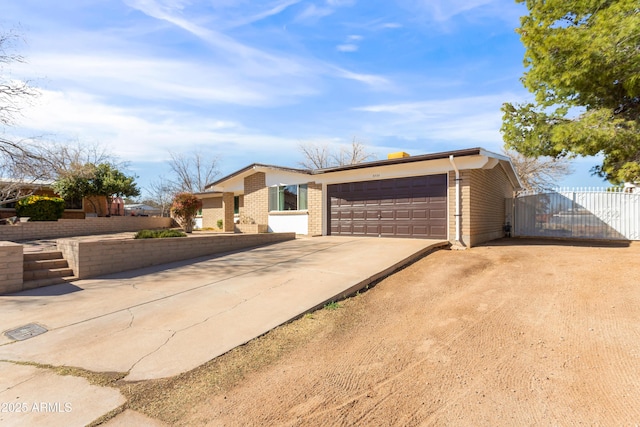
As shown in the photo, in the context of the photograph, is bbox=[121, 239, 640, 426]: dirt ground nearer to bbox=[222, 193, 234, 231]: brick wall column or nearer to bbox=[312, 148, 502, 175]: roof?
bbox=[312, 148, 502, 175]: roof

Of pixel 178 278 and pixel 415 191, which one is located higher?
pixel 415 191

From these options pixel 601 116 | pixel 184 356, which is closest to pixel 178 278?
pixel 184 356

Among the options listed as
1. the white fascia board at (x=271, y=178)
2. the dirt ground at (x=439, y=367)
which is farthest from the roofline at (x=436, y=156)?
the dirt ground at (x=439, y=367)

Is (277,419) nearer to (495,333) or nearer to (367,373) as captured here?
(367,373)

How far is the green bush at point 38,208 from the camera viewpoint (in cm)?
1529

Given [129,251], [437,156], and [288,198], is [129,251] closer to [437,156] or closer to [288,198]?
[288,198]

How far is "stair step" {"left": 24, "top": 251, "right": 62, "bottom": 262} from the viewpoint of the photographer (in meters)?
7.10

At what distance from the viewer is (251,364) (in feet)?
11.4

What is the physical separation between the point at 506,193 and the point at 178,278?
14.6 meters

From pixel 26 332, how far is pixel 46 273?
3012 mm

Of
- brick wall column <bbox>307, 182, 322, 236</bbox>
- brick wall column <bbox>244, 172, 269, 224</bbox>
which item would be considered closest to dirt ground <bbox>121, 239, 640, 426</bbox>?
brick wall column <bbox>307, 182, 322, 236</bbox>

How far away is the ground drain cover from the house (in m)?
9.71

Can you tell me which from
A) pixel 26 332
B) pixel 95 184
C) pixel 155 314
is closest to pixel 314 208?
pixel 155 314

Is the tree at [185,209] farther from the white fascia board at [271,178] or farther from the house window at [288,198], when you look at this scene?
the house window at [288,198]
